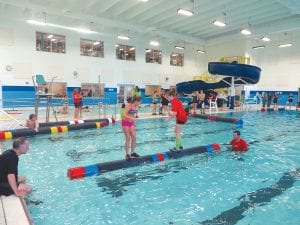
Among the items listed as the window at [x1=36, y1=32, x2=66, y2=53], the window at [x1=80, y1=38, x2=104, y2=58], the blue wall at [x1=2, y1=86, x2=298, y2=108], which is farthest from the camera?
the window at [x1=80, y1=38, x2=104, y2=58]

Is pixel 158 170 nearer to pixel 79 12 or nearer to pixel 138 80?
pixel 79 12

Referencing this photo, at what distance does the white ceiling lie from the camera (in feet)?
48.6

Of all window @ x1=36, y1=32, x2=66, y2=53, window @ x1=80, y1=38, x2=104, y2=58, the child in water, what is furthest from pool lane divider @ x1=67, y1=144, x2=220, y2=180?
window @ x1=80, y1=38, x2=104, y2=58

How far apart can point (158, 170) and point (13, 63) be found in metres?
15.9

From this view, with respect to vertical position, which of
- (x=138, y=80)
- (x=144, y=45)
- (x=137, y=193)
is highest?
(x=144, y=45)

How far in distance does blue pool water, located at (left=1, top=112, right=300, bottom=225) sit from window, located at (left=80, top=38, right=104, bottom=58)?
1432 centimetres

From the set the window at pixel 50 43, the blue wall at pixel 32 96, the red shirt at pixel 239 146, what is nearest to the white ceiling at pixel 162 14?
the window at pixel 50 43

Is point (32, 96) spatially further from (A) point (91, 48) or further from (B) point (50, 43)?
(A) point (91, 48)

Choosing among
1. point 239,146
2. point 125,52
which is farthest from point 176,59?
point 239,146

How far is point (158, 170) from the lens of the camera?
5.21 meters

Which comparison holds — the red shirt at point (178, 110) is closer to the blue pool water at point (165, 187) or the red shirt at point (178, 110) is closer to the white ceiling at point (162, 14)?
the blue pool water at point (165, 187)

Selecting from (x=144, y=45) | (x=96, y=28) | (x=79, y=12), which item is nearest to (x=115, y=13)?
(x=79, y=12)

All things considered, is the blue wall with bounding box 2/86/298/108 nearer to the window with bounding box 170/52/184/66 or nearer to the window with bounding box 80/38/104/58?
the window with bounding box 80/38/104/58

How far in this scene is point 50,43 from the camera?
18.9 metres
